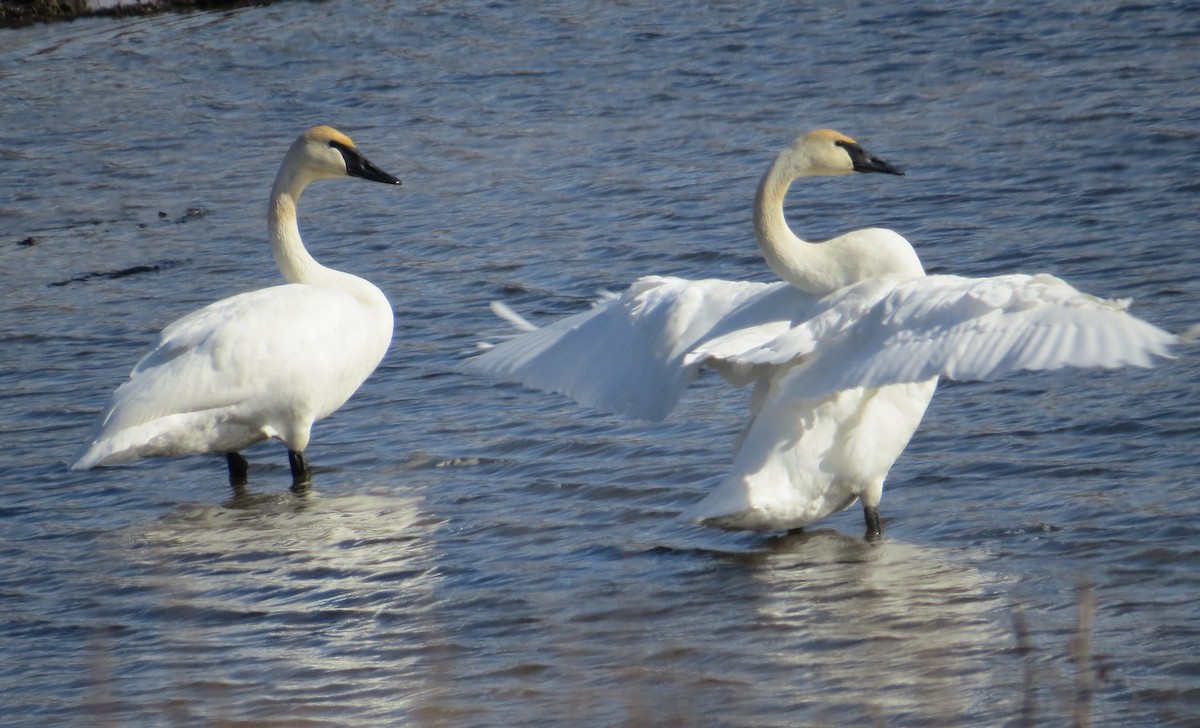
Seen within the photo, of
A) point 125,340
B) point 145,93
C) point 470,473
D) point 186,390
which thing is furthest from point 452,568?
point 145,93

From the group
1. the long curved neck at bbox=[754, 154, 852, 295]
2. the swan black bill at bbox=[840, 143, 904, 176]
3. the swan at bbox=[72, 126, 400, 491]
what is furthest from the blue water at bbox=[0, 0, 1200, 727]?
the swan black bill at bbox=[840, 143, 904, 176]

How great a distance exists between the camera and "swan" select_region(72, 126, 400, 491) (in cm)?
639

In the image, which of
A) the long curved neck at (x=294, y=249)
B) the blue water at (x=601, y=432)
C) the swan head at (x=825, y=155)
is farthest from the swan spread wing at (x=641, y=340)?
the long curved neck at (x=294, y=249)

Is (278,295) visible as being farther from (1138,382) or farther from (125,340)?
(1138,382)

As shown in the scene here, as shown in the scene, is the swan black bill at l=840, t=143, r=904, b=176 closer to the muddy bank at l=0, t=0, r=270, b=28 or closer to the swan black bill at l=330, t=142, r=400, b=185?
the swan black bill at l=330, t=142, r=400, b=185

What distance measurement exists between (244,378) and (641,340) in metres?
1.85

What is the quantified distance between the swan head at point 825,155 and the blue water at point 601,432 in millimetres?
1128

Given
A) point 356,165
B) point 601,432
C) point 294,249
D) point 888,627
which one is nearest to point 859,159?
point 601,432

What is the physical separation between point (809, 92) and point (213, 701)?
889 centimetres

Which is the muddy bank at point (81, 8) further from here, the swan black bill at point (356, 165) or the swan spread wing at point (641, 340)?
the swan spread wing at point (641, 340)

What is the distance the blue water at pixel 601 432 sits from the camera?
440 centimetres

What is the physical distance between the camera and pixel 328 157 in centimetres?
784

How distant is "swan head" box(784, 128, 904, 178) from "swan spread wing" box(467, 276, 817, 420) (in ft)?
1.48

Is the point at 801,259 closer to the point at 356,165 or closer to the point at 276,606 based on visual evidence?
the point at 276,606
